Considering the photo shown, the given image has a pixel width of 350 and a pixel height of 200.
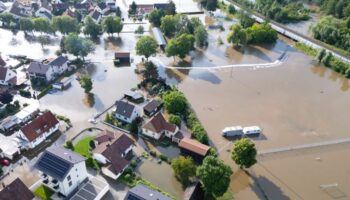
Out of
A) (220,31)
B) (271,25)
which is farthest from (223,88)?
(271,25)

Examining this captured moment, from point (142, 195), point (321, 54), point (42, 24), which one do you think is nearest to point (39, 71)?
point (42, 24)

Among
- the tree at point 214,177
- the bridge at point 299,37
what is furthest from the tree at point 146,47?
the bridge at point 299,37

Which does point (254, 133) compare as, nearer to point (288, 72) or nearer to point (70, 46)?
point (288, 72)

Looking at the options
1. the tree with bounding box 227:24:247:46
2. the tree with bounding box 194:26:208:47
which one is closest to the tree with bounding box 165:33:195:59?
the tree with bounding box 194:26:208:47

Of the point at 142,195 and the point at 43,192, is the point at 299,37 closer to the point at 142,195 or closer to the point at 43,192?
the point at 142,195

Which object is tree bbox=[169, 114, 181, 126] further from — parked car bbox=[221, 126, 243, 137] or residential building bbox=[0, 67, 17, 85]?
residential building bbox=[0, 67, 17, 85]

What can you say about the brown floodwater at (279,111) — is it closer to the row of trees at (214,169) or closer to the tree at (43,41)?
the row of trees at (214,169)
